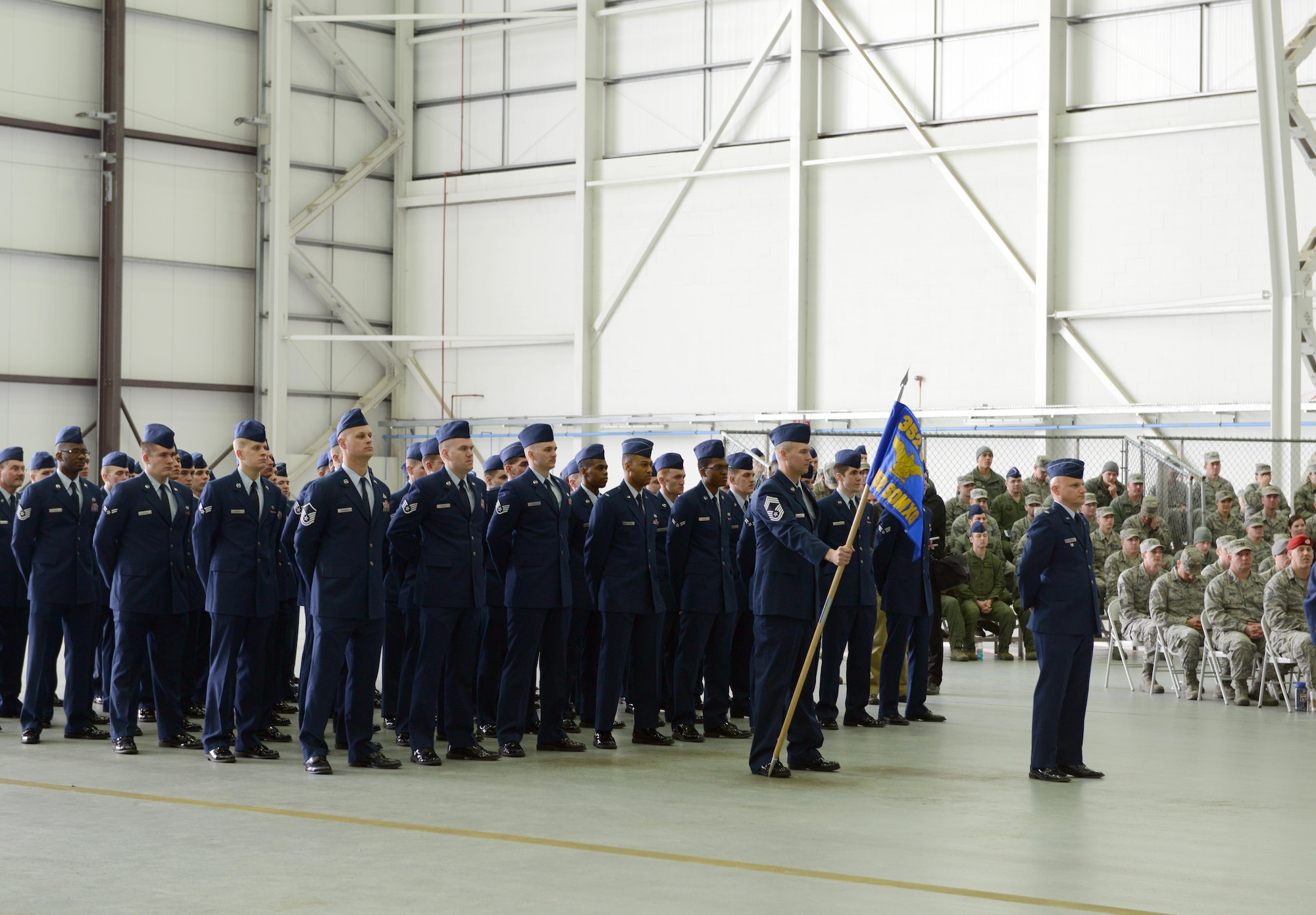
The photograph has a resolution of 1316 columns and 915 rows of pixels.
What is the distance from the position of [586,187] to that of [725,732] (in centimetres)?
1715

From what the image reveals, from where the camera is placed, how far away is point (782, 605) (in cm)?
842

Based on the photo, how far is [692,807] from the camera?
7.46 meters

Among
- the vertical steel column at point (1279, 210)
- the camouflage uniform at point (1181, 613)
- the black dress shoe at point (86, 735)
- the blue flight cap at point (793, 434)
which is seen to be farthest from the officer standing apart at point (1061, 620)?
the vertical steel column at point (1279, 210)

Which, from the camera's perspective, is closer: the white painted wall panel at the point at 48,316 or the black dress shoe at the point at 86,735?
the black dress shoe at the point at 86,735

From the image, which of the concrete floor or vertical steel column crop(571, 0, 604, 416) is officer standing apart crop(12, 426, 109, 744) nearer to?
the concrete floor

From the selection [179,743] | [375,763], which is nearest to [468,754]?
[375,763]

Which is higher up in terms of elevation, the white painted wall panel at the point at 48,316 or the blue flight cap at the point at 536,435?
the white painted wall panel at the point at 48,316

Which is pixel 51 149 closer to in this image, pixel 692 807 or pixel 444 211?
pixel 444 211

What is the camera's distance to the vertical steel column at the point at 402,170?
28.3 meters

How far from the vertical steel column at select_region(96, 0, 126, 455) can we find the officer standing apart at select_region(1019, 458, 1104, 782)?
63.6 feet

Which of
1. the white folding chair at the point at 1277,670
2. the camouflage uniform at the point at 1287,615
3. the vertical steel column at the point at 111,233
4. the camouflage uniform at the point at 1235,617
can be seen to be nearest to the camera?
the camouflage uniform at the point at 1287,615

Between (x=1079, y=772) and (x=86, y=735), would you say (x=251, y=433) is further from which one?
(x=1079, y=772)

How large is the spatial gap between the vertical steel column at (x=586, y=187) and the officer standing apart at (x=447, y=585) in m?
17.1

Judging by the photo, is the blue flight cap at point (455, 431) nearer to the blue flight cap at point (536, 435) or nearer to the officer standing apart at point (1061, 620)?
the blue flight cap at point (536, 435)
